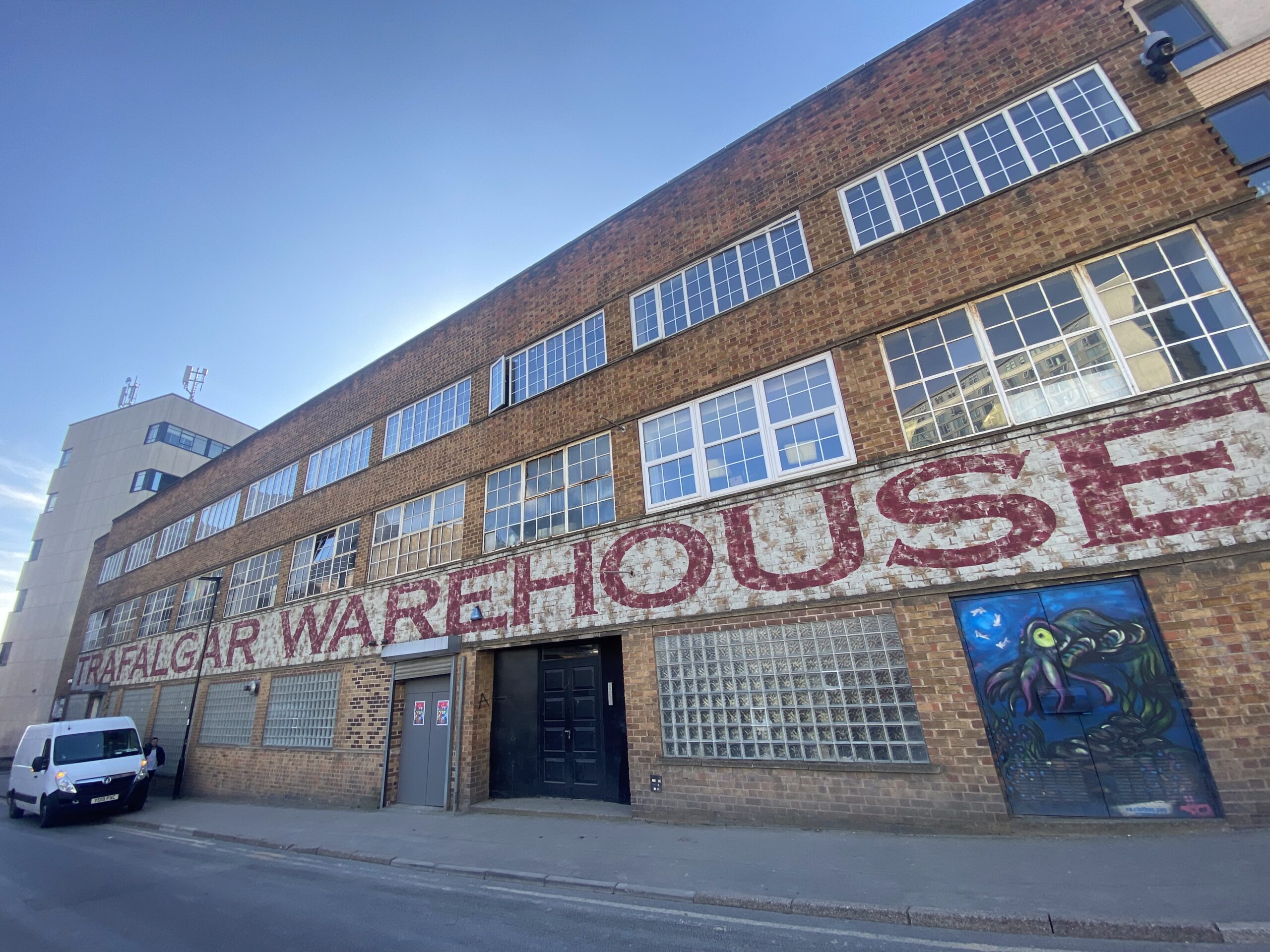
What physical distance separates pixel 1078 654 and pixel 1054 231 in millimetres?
5343

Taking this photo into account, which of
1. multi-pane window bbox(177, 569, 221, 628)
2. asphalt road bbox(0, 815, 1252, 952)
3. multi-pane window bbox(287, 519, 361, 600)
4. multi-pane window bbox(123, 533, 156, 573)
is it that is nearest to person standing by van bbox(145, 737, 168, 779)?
multi-pane window bbox(177, 569, 221, 628)

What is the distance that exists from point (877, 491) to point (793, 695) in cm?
298

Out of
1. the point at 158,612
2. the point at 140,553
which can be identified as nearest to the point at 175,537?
the point at 158,612

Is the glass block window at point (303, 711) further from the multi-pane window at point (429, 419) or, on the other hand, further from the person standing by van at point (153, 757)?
the multi-pane window at point (429, 419)

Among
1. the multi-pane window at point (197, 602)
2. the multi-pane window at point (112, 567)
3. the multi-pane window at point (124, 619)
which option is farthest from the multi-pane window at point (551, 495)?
the multi-pane window at point (112, 567)

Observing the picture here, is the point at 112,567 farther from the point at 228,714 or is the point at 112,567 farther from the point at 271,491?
the point at 228,714

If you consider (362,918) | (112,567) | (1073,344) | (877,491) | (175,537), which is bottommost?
(362,918)

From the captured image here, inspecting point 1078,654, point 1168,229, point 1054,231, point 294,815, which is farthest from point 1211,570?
point 294,815

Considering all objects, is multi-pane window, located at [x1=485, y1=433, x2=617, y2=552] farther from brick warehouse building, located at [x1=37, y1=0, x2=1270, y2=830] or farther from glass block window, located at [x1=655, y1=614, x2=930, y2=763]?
glass block window, located at [x1=655, y1=614, x2=930, y2=763]

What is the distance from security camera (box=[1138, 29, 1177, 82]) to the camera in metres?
6.80

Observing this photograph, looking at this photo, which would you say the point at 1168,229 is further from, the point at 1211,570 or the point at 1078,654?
the point at 1078,654

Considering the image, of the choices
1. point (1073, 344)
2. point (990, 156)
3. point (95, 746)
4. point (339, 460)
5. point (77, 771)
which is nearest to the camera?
point (1073, 344)

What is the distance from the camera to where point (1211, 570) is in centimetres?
556

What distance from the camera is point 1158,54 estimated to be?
6863mm
